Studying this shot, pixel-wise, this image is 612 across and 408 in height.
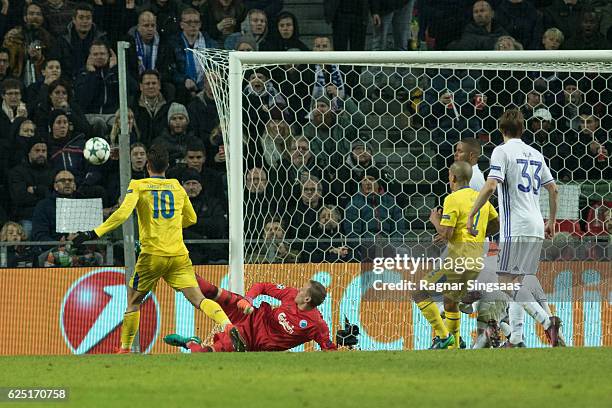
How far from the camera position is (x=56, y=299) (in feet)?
41.1

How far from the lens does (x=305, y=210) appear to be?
1232cm

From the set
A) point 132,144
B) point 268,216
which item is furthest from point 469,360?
point 132,144

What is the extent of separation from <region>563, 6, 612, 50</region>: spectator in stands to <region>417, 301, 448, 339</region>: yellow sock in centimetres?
584

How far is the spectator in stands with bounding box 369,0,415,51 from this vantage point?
612 inches

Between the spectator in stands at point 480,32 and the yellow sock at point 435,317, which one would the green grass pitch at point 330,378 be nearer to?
the yellow sock at point 435,317

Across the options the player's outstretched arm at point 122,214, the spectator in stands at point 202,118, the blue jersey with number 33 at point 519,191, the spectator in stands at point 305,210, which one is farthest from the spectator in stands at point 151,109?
the blue jersey with number 33 at point 519,191

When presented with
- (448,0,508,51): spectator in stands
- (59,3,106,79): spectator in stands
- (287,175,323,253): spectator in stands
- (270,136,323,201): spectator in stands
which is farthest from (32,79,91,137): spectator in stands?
(448,0,508,51): spectator in stands

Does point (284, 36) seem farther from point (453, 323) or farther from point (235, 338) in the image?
point (235, 338)

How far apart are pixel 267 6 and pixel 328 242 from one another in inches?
189

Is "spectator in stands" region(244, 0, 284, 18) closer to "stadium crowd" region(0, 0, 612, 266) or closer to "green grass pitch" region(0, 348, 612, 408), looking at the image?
"stadium crowd" region(0, 0, 612, 266)

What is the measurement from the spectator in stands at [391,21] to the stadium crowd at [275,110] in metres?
0.02

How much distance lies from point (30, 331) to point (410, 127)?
4.43 meters

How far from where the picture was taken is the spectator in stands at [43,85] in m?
14.9

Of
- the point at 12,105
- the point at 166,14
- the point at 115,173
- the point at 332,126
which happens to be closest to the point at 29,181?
the point at 115,173
